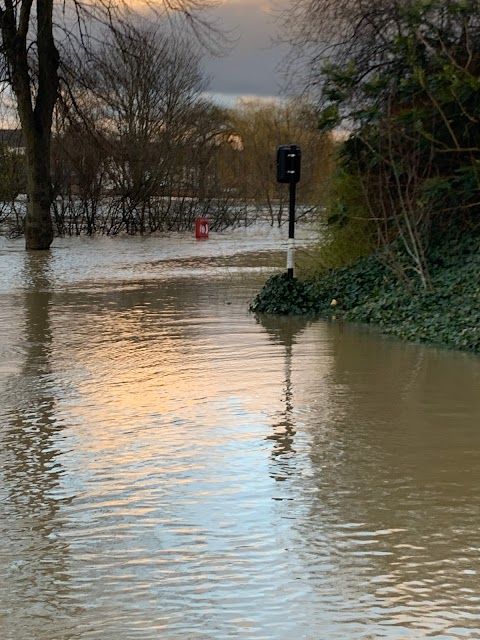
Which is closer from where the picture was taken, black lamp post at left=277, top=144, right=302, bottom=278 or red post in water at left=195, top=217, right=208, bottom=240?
black lamp post at left=277, top=144, right=302, bottom=278

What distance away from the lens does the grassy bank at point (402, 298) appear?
1081 centimetres

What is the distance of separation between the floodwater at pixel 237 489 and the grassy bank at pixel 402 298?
64 cm

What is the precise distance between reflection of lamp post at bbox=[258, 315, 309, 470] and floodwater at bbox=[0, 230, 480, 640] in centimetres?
3

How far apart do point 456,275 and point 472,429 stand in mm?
6298

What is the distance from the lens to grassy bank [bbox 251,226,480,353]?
10812mm

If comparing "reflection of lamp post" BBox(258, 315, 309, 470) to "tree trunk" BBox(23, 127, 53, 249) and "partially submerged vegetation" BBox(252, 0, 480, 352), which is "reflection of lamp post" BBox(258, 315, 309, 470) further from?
"tree trunk" BBox(23, 127, 53, 249)

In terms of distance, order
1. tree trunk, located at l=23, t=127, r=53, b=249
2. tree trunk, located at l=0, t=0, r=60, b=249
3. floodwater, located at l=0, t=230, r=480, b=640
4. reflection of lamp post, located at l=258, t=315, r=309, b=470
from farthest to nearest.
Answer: tree trunk, located at l=23, t=127, r=53, b=249
tree trunk, located at l=0, t=0, r=60, b=249
reflection of lamp post, located at l=258, t=315, r=309, b=470
floodwater, located at l=0, t=230, r=480, b=640

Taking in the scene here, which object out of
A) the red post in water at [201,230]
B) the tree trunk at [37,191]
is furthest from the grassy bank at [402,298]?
the red post in water at [201,230]

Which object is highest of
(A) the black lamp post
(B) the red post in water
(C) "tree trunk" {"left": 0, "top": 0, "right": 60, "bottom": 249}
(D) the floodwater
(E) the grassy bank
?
(C) "tree trunk" {"left": 0, "top": 0, "right": 60, "bottom": 249}

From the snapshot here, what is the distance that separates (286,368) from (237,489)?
377cm

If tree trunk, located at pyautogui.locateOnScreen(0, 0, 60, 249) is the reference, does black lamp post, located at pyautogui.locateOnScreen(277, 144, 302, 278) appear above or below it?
below

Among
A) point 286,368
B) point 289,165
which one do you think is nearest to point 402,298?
point 289,165

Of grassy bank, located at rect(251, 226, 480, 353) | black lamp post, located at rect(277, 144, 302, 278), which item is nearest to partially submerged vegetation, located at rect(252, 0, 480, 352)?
grassy bank, located at rect(251, 226, 480, 353)

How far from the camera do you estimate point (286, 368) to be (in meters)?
9.06
